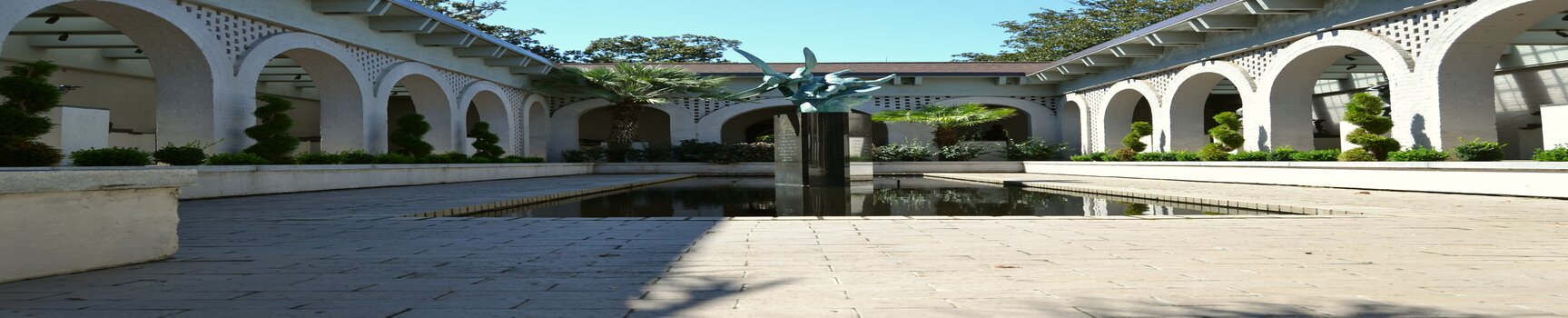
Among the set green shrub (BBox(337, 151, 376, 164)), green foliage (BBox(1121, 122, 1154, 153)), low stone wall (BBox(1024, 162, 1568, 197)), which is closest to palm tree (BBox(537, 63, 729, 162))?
green shrub (BBox(337, 151, 376, 164))

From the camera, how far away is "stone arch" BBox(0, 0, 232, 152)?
1108 cm

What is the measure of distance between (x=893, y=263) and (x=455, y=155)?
15.6 metres

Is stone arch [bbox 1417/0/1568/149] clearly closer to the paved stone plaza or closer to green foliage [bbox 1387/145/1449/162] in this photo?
green foliage [bbox 1387/145/1449/162]

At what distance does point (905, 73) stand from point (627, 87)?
878 centimetres

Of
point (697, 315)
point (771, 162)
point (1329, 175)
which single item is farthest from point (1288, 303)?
point (771, 162)

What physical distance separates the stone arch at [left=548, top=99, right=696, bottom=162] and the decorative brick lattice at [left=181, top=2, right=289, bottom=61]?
13301 millimetres

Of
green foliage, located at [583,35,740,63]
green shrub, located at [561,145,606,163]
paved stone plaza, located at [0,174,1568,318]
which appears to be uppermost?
green foliage, located at [583,35,740,63]

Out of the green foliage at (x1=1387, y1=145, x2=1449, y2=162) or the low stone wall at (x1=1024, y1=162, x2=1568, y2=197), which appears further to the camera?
the green foliage at (x1=1387, y1=145, x2=1449, y2=162)

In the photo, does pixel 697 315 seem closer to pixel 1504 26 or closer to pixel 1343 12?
pixel 1504 26

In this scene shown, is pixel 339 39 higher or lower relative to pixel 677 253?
higher

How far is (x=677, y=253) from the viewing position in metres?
4.25

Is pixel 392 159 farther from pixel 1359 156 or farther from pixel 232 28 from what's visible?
pixel 1359 156

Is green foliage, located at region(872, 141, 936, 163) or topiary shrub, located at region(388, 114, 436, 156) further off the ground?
topiary shrub, located at region(388, 114, 436, 156)

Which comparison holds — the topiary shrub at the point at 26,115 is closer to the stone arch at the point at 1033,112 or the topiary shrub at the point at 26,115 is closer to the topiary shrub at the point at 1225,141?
the topiary shrub at the point at 1225,141
